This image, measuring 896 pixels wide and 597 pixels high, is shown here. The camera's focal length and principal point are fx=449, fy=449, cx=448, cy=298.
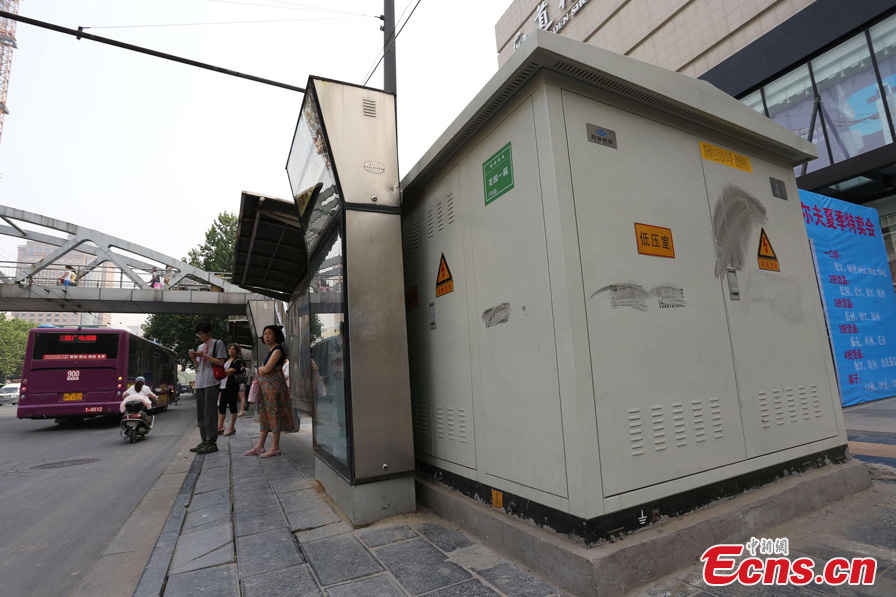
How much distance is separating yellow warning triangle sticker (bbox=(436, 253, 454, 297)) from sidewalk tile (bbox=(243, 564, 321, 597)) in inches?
87.1

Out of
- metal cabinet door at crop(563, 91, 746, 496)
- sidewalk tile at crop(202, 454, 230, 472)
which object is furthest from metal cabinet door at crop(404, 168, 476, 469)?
sidewalk tile at crop(202, 454, 230, 472)

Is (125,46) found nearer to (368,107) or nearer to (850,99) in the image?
(368,107)

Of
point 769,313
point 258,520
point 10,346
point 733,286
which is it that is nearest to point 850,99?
point 769,313

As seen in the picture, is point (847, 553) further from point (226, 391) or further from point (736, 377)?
point (226, 391)

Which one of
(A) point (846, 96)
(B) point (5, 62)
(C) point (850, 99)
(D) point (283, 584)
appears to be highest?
(B) point (5, 62)

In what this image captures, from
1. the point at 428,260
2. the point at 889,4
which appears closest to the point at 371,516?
the point at 428,260

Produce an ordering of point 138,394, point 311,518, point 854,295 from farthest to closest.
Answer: point 138,394 < point 854,295 < point 311,518

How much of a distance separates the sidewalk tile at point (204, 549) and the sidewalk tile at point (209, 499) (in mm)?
762

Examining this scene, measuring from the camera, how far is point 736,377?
10.4ft

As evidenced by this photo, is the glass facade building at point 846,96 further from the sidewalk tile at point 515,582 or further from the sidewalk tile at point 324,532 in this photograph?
the sidewalk tile at point 324,532

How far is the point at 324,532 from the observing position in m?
3.35

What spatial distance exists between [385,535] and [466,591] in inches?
40.9

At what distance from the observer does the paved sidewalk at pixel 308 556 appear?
2452 mm

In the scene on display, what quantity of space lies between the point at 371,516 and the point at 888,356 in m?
10.5
